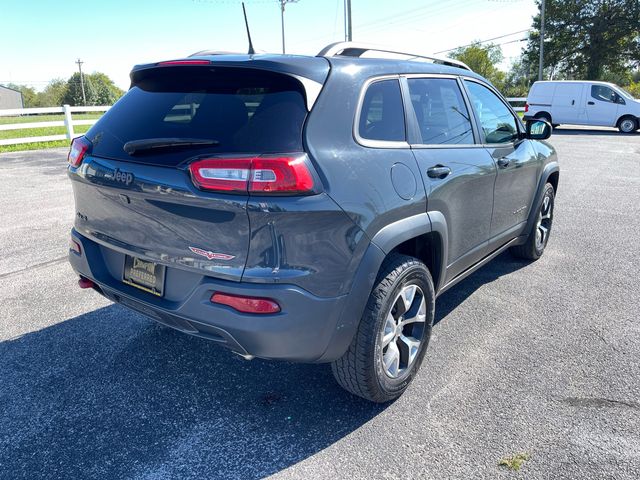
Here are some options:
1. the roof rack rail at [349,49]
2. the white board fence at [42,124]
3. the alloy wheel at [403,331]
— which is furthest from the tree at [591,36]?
the alloy wheel at [403,331]

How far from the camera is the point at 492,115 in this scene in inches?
158

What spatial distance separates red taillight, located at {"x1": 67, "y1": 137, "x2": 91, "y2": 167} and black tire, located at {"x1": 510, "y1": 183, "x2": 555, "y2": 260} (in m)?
3.83

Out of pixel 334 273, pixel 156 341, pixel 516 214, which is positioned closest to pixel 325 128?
pixel 334 273

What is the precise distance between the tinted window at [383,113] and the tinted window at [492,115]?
1.09 metres

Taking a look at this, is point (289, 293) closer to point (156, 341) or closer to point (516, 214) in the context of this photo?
point (156, 341)

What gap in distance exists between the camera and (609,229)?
21.0 feet

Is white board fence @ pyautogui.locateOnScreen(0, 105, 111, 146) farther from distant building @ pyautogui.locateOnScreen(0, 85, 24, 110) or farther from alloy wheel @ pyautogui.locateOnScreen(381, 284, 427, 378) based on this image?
distant building @ pyautogui.locateOnScreen(0, 85, 24, 110)

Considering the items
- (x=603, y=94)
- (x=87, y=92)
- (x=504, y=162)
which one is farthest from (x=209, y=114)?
(x=87, y=92)

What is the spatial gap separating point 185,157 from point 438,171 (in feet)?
4.76

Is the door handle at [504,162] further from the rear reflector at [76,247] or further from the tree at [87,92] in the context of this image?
the tree at [87,92]

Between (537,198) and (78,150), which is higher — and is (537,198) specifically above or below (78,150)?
below

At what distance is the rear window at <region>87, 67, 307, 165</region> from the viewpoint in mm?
2279

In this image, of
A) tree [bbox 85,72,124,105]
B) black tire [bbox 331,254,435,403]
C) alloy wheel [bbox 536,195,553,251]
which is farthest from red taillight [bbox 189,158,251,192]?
tree [bbox 85,72,124,105]

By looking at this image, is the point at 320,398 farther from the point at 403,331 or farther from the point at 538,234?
the point at 538,234
